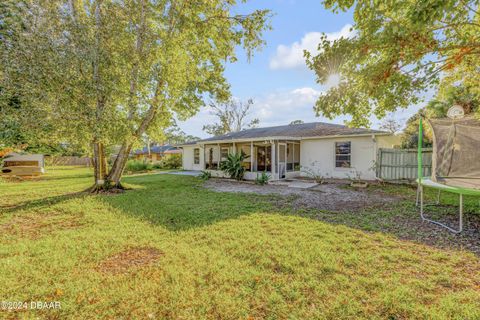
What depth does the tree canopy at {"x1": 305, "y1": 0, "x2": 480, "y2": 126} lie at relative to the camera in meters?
4.54

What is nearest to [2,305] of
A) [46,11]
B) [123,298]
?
[123,298]

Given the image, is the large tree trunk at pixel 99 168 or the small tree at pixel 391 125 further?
the small tree at pixel 391 125

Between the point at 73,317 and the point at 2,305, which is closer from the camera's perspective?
the point at 73,317

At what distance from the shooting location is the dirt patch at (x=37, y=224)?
482 centimetres

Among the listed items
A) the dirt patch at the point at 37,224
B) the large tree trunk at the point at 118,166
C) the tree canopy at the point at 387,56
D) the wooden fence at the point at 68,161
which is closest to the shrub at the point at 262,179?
the tree canopy at the point at 387,56

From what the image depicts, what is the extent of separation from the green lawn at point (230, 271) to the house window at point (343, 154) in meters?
8.12

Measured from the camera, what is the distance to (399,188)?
9.61 metres

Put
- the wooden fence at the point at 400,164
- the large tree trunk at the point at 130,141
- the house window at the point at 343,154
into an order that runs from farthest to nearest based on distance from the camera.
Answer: the house window at the point at 343,154
the wooden fence at the point at 400,164
the large tree trunk at the point at 130,141

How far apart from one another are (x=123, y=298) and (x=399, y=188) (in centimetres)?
1093

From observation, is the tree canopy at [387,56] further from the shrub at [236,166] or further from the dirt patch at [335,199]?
the shrub at [236,166]

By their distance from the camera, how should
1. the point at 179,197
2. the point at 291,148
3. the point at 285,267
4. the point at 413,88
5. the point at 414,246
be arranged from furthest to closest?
1. the point at 291,148
2. the point at 179,197
3. the point at 413,88
4. the point at 414,246
5. the point at 285,267

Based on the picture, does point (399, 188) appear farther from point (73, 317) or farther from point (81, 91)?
point (81, 91)

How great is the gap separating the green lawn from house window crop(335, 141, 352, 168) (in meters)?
8.12

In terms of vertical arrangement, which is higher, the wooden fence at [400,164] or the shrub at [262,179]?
the wooden fence at [400,164]
